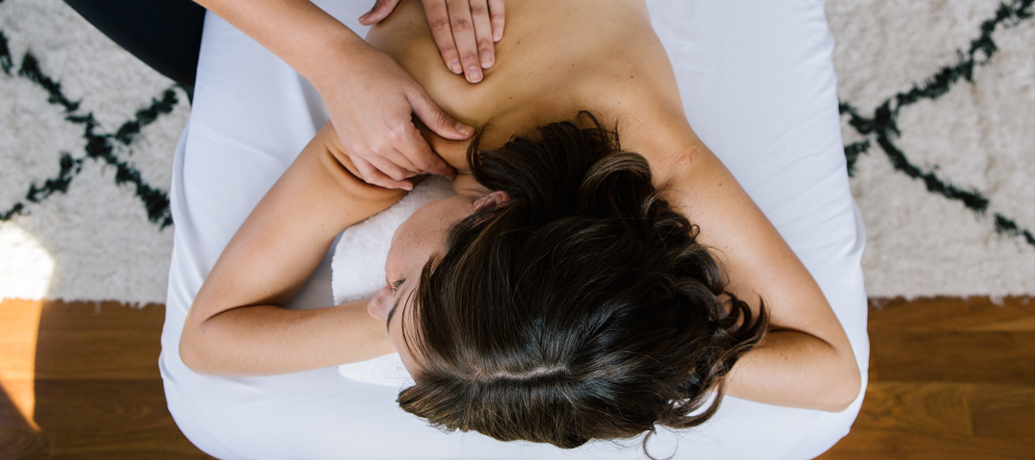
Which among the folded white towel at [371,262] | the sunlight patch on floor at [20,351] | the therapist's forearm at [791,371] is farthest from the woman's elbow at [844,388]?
the sunlight patch on floor at [20,351]

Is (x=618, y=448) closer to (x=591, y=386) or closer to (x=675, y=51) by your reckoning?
(x=591, y=386)

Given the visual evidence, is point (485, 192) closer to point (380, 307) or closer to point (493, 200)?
point (493, 200)

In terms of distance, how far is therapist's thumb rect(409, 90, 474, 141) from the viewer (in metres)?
0.83

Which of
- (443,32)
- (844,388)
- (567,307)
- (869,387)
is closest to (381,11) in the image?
(443,32)

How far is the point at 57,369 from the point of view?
1490mm

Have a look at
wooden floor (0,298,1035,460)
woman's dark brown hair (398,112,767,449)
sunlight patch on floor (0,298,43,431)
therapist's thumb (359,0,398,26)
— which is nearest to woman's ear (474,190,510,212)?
woman's dark brown hair (398,112,767,449)

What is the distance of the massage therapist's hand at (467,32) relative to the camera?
875mm

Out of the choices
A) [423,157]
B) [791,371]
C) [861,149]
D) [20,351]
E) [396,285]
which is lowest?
[20,351]

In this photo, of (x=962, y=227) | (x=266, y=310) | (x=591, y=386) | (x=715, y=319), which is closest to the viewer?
(x=591, y=386)

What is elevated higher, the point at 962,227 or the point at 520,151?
the point at 962,227

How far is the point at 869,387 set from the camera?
149cm

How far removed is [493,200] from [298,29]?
0.39 m

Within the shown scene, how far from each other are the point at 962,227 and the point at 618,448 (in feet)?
4.15

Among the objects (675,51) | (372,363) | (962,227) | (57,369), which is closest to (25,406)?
(57,369)
